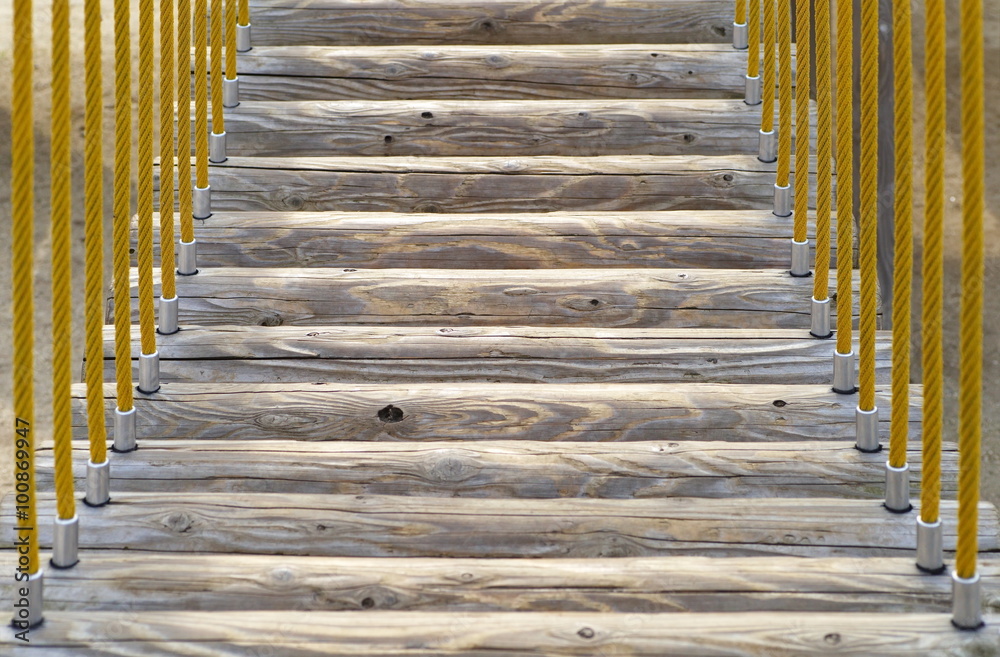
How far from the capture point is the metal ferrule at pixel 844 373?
87.8 inches

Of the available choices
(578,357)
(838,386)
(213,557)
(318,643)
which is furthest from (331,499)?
(838,386)

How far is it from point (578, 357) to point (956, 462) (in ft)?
2.55

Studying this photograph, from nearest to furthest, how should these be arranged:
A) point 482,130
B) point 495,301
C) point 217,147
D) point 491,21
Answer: point 495,301
point 217,147
point 482,130
point 491,21

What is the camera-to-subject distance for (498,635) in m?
1.55

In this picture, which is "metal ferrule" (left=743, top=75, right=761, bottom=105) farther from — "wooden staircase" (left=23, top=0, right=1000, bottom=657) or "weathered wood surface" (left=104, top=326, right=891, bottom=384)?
"weathered wood surface" (left=104, top=326, right=891, bottom=384)

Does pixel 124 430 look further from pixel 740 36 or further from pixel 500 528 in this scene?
pixel 740 36

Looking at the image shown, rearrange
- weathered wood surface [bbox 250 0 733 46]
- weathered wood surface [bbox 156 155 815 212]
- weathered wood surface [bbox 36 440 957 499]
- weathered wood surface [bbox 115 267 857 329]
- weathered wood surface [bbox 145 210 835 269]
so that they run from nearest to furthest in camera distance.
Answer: weathered wood surface [bbox 36 440 957 499] → weathered wood surface [bbox 115 267 857 329] → weathered wood surface [bbox 145 210 835 269] → weathered wood surface [bbox 156 155 815 212] → weathered wood surface [bbox 250 0 733 46]

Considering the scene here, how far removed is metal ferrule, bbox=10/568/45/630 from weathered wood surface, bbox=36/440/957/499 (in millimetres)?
469

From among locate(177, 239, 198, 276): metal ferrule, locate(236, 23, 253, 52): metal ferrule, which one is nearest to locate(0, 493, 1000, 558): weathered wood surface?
locate(177, 239, 198, 276): metal ferrule

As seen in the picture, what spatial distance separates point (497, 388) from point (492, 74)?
132 centimetres

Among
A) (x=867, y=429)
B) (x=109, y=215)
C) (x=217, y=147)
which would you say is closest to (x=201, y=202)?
(x=217, y=147)

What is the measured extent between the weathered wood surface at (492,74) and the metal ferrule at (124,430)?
146 cm

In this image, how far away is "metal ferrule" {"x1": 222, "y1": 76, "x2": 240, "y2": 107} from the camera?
3135 mm

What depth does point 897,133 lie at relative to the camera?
1.62 m
